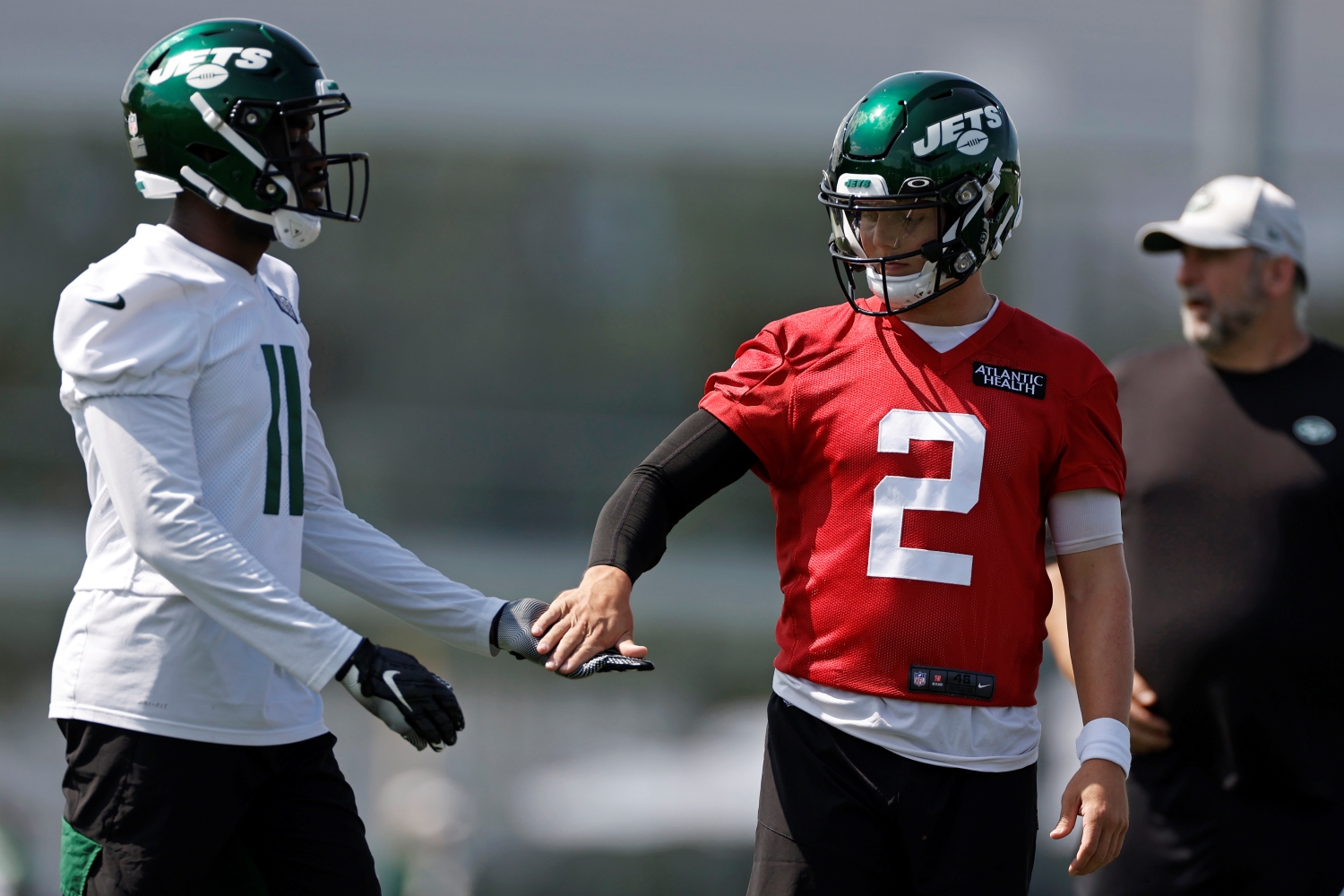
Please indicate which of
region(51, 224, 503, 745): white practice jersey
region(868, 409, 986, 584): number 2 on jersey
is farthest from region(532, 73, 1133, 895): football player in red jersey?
region(51, 224, 503, 745): white practice jersey

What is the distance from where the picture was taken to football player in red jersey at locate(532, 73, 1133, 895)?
2570mm

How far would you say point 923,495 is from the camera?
8.50 feet

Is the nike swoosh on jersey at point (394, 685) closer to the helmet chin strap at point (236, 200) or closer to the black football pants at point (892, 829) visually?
the black football pants at point (892, 829)

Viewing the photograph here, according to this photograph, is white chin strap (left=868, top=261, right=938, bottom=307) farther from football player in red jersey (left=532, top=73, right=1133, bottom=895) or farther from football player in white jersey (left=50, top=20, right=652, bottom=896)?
football player in white jersey (left=50, top=20, right=652, bottom=896)

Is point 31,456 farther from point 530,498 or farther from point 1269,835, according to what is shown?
point 1269,835

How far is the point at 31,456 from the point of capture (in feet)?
Answer: 36.3

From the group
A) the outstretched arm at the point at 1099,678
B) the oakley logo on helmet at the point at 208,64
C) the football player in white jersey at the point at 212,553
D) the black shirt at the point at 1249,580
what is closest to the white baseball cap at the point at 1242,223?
the black shirt at the point at 1249,580

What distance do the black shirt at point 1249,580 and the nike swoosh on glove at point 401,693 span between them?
187 cm

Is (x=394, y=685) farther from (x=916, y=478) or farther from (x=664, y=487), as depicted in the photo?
(x=916, y=478)

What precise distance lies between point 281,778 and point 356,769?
230 inches

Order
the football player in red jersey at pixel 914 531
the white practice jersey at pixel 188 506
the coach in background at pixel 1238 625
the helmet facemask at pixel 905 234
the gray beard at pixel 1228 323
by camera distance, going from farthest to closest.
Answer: the gray beard at pixel 1228 323
the coach in background at pixel 1238 625
the helmet facemask at pixel 905 234
the football player in red jersey at pixel 914 531
the white practice jersey at pixel 188 506

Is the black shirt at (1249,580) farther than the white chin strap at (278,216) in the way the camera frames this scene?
Yes

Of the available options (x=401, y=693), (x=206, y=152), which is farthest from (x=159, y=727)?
(x=206, y=152)

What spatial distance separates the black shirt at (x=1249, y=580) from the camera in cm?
341
